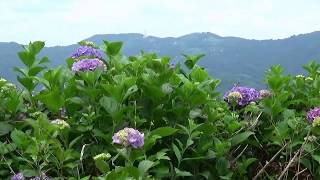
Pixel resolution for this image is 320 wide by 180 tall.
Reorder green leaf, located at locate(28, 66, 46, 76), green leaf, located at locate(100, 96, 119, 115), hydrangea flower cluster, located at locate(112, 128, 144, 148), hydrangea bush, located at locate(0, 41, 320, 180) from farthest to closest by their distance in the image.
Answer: green leaf, located at locate(28, 66, 46, 76) → green leaf, located at locate(100, 96, 119, 115) → hydrangea bush, located at locate(0, 41, 320, 180) → hydrangea flower cluster, located at locate(112, 128, 144, 148)

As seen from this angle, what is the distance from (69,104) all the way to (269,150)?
1362 millimetres

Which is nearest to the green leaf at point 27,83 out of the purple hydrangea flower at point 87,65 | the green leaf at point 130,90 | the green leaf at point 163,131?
the purple hydrangea flower at point 87,65

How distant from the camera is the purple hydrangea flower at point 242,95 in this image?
13.0 feet

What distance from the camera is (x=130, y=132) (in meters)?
2.61

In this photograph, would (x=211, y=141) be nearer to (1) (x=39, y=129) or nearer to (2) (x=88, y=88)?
(2) (x=88, y=88)

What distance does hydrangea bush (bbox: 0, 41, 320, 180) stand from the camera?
2838 mm

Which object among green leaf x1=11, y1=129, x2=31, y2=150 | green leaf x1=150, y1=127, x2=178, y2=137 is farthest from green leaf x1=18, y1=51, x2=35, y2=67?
green leaf x1=150, y1=127, x2=178, y2=137

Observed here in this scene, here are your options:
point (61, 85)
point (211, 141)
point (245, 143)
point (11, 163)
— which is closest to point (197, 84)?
point (211, 141)

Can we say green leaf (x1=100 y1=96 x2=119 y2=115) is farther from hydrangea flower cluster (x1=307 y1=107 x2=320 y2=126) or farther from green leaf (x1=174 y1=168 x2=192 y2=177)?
hydrangea flower cluster (x1=307 y1=107 x2=320 y2=126)

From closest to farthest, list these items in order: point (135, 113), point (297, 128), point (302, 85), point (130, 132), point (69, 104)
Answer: point (130, 132) < point (135, 113) < point (69, 104) < point (297, 128) < point (302, 85)

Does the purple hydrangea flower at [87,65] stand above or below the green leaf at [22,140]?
above

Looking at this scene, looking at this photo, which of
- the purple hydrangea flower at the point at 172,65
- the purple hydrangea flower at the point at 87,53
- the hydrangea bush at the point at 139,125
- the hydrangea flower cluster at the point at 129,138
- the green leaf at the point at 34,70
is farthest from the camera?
the purple hydrangea flower at the point at 87,53

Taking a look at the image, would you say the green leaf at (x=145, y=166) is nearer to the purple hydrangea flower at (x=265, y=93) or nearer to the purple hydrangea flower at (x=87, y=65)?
the purple hydrangea flower at (x=87, y=65)

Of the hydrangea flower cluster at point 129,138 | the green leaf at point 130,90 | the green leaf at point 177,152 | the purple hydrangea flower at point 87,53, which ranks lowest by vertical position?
the green leaf at point 177,152
